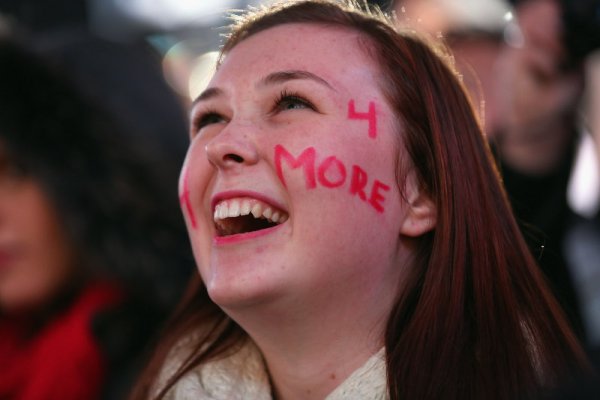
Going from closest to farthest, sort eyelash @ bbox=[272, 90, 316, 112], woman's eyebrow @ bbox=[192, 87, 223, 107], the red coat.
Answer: eyelash @ bbox=[272, 90, 316, 112] → woman's eyebrow @ bbox=[192, 87, 223, 107] → the red coat

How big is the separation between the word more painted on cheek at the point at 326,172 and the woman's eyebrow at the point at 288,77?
157mm

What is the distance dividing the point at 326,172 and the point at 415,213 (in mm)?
250

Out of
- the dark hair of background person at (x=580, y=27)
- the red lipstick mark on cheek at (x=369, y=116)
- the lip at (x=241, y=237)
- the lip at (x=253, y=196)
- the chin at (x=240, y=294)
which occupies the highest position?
the dark hair of background person at (x=580, y=27)

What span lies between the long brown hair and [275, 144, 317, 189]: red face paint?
0.70 feet

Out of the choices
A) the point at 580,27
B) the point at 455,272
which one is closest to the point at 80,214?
the point at 455,272

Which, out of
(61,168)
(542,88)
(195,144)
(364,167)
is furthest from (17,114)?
(542,88)

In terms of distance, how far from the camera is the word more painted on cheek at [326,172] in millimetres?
1717

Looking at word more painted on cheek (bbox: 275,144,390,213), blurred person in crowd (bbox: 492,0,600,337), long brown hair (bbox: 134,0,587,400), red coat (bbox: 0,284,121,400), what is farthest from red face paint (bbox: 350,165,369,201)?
red coat (bbox: 0,284,121,400)

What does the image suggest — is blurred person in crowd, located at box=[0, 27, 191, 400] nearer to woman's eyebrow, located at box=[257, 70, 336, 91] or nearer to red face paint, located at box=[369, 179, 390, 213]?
woman's eyebrow, located at box=[257, 70, 336, 91]

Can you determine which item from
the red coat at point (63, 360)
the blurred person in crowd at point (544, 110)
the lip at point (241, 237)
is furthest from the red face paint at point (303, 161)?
the red coat at point (63, 360)

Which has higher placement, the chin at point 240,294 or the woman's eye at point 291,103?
the woman's eye at point 291,103

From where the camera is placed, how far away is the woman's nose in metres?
1.74

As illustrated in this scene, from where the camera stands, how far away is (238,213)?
174 centimetres

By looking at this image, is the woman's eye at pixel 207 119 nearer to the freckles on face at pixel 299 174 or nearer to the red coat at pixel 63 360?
the freckles on face at pixel 299 174
